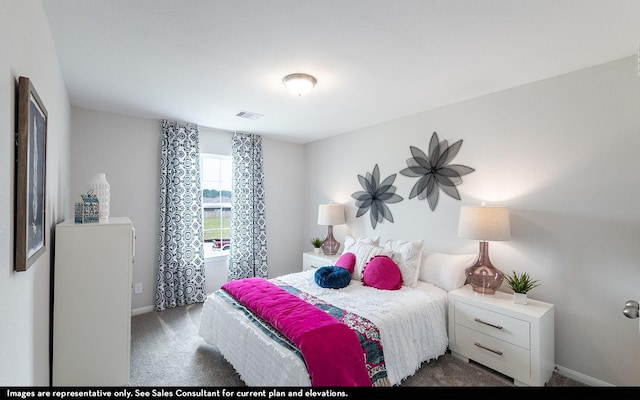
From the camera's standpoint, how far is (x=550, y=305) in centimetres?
232

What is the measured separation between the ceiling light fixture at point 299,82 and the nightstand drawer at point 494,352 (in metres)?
2.53

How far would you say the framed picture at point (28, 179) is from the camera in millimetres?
1028

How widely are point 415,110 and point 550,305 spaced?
2295mm

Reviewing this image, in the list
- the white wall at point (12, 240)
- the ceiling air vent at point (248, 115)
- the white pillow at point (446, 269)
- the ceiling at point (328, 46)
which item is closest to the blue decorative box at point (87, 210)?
the white wall at point (12, 240)

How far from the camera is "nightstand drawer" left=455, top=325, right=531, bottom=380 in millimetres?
2158

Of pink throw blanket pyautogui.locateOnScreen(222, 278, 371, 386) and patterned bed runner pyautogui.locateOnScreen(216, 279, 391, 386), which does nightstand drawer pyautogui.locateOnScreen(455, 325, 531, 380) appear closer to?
patterned bed runner pyautogui.locateOnScreen(216, 279, 391, 386)

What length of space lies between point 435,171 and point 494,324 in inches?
64.7

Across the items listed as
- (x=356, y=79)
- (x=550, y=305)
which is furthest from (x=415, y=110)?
(x=550, y=305)

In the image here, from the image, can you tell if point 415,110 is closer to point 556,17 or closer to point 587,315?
point 556,17

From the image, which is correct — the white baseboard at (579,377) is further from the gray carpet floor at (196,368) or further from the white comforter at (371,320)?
the white comforter at (371,320)

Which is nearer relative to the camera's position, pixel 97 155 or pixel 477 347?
pixel 477 347

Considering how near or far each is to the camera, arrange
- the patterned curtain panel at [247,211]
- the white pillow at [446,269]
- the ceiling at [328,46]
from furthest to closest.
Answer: the patterned curtain panel at [247,211] → the white pillow at [446,269] → the ceiling at [328,46]

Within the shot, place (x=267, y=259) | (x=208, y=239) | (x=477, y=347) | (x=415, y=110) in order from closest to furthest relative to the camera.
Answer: (x=477, y=347) < (x=415, y=110) < (x=208, y=239) < (x=267, y=259)

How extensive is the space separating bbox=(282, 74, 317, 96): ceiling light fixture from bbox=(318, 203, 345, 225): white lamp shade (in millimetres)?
2074
